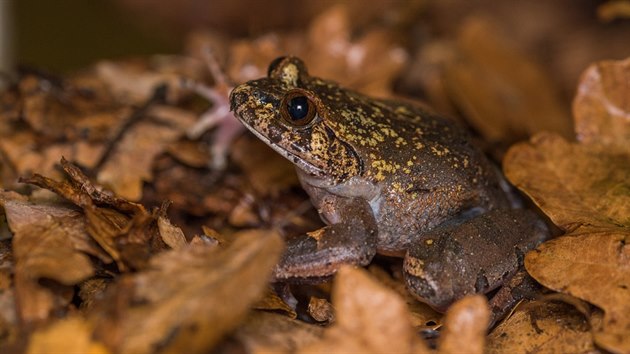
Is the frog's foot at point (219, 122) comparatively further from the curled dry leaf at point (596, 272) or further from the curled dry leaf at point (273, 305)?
the curled dry leaf at point (596, 272)

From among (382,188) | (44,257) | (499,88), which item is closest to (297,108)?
(382,188)

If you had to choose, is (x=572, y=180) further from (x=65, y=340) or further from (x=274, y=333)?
(x=65, y=340)

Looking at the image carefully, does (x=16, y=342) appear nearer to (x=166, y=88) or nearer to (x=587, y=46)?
(x=166, y=88)

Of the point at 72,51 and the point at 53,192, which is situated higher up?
the point at 72,51

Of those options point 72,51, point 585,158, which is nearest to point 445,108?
point 585,158

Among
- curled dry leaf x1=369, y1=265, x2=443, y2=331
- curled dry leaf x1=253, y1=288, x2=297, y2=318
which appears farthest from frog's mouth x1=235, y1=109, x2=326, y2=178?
curled dry leaf x1=253, y1=288, x2=297, y2=318

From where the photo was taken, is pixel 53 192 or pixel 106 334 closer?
pixel 106 334

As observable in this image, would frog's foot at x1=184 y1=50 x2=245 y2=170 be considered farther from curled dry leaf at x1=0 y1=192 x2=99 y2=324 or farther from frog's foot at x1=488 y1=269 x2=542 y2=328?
frog's foot at x1=488 y1=269 x2=542 y2=328
